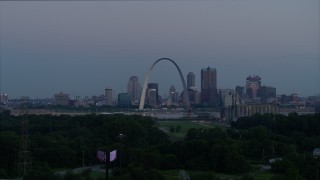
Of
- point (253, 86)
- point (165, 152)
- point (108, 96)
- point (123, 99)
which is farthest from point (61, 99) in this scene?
point (165, 152)

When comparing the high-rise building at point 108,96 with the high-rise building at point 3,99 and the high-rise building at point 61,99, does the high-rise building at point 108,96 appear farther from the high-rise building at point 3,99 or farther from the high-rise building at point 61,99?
the high-rise building at point 3,99

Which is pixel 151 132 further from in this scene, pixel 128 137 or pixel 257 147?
pixel 257 147

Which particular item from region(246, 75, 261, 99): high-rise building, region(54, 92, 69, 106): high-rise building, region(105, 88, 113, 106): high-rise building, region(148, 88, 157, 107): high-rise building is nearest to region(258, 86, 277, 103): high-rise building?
region(246, 75, 261, 99): high-rise building

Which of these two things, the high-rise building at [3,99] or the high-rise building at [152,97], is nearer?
the high-rise building at [152,97]

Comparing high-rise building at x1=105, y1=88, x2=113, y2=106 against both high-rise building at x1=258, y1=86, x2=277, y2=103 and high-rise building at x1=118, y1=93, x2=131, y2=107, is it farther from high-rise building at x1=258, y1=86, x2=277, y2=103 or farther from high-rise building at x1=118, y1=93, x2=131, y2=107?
high-rise building at x1=258, y1=86, x2=277, y2=103

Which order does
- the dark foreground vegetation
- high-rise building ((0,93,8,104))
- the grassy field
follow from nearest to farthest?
1. the dark foreground vegetation
2. the grassy field
3. high-rise building ((0,93,8,104))

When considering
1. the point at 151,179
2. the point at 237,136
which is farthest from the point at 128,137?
the point at 151,179

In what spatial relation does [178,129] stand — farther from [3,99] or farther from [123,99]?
[3,99]

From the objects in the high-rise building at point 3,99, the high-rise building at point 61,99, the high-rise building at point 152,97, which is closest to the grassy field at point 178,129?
the high-rise building at point 152,97
